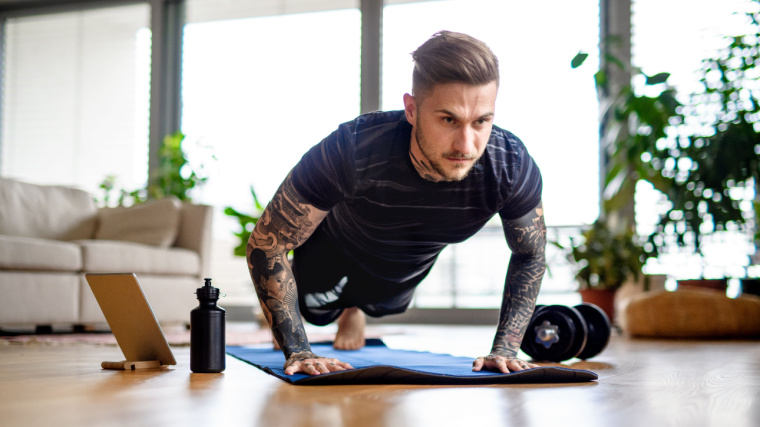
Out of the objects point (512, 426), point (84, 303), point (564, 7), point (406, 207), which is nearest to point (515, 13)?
point (564, 7)

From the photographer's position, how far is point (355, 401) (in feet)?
3.76

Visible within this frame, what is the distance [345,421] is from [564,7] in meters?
5.02

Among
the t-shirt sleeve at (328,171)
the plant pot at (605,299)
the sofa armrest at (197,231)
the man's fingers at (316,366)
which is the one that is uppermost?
the t-shirt sleeve at (328,171)

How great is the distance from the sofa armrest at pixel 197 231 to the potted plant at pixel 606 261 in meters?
2.32

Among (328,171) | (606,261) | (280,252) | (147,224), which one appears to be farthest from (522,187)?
(147,224)

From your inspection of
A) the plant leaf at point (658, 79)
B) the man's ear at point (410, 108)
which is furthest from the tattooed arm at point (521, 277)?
the plant leaf at point (658, 79)

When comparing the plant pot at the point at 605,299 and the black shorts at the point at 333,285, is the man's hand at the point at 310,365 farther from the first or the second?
the plant pot at the point at 605,299

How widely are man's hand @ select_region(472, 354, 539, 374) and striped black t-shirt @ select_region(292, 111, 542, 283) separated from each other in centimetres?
35

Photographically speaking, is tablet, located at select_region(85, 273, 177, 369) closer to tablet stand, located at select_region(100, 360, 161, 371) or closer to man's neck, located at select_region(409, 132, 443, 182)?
tablet stand, located at select_region(100, 360, 161, 371)

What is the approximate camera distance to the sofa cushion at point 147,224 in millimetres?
4281

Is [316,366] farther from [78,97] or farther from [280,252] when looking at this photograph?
[78,97]

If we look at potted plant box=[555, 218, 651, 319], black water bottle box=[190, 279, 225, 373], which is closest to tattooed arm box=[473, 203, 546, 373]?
black water bottle box=[190, 279, 225, 373]

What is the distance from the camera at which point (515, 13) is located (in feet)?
18.0

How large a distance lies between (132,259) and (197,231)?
1.94 ft
